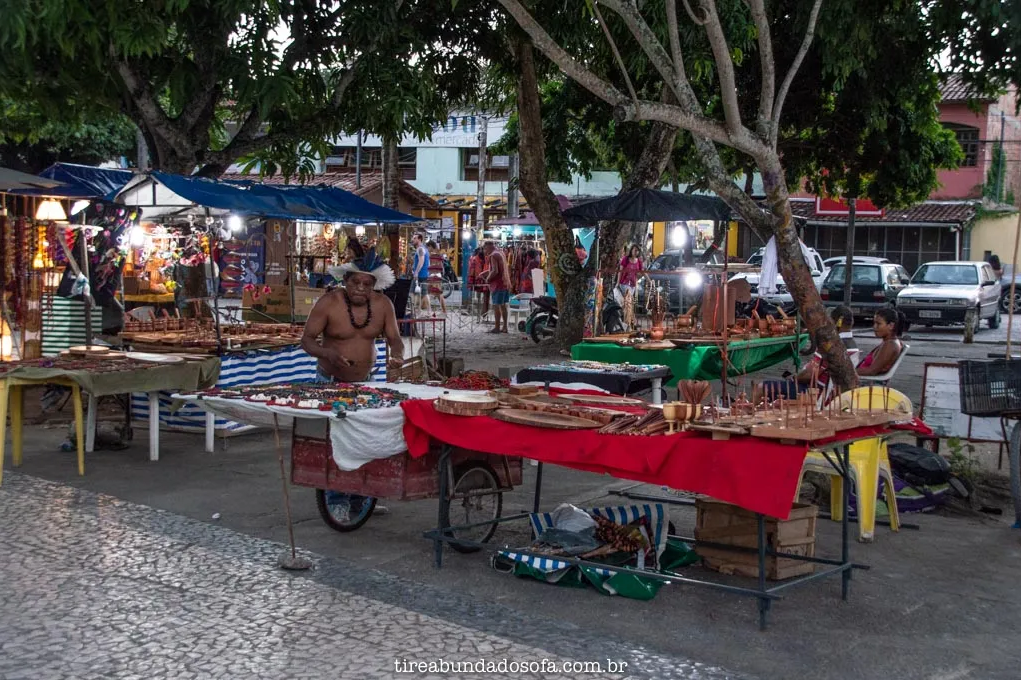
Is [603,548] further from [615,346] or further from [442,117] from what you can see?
[442,117]

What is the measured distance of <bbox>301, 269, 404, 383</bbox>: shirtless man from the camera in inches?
335

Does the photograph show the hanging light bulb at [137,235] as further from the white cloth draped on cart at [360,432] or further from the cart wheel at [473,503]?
the cart wheel at [473,503]

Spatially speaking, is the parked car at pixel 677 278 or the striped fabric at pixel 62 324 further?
the parked car at pixel 677 278

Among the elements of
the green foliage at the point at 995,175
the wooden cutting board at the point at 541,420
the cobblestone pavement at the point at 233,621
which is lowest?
the cobblestone pavement at the point at 233,621

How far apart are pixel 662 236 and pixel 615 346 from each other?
3312cm

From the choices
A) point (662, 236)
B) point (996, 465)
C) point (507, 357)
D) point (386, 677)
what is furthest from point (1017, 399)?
point (662, 236)

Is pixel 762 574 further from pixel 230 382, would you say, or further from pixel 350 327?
pixel 230 382

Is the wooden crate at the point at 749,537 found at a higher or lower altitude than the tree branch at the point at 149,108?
lower

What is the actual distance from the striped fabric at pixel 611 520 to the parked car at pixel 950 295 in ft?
65.4

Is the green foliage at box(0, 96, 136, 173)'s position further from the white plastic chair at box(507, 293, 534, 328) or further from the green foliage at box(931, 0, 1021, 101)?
the green foliage at box(931, 0, 1021, 101)

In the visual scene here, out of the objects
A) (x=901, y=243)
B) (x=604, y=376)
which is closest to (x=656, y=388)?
(x=604, y=376)

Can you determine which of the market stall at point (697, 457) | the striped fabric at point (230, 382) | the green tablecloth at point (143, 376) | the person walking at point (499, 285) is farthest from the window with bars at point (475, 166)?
the market stall at point (697, 457)

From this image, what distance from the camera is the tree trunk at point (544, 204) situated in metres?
17.9

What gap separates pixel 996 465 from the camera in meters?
10.2
